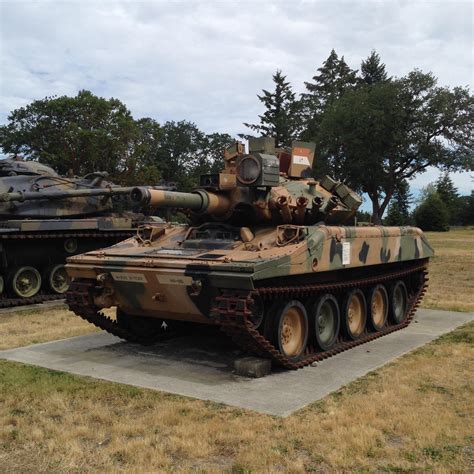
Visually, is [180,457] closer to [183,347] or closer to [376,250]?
Result: [183,347]

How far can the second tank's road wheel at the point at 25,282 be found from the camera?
48.9ft

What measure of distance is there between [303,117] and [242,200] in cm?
4868

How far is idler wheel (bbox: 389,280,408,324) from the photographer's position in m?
11.9

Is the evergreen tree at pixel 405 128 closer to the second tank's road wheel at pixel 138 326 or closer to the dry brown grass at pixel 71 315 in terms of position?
the dry brown grass at pixel 71 315

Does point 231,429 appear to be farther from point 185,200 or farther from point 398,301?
point 398,301

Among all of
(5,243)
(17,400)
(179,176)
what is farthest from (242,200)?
(179,176)

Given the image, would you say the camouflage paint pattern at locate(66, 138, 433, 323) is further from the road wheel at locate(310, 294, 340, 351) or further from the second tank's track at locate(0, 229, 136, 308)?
the second tank's track at locate(0, 229, 136, 308)

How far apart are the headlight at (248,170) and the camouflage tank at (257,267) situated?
14mm

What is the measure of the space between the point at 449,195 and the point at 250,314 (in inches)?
2900

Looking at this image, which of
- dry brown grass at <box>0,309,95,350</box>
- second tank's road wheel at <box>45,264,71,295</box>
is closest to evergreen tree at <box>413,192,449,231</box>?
second tank's road wheel at <box>45,264,71,295</box>

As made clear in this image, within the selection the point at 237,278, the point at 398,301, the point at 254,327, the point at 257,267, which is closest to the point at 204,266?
the point at 237,278

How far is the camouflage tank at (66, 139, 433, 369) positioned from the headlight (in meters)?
0.01

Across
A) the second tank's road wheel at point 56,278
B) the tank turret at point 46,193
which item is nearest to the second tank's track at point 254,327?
the tank turret at point 46,193

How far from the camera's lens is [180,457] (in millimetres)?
5375
